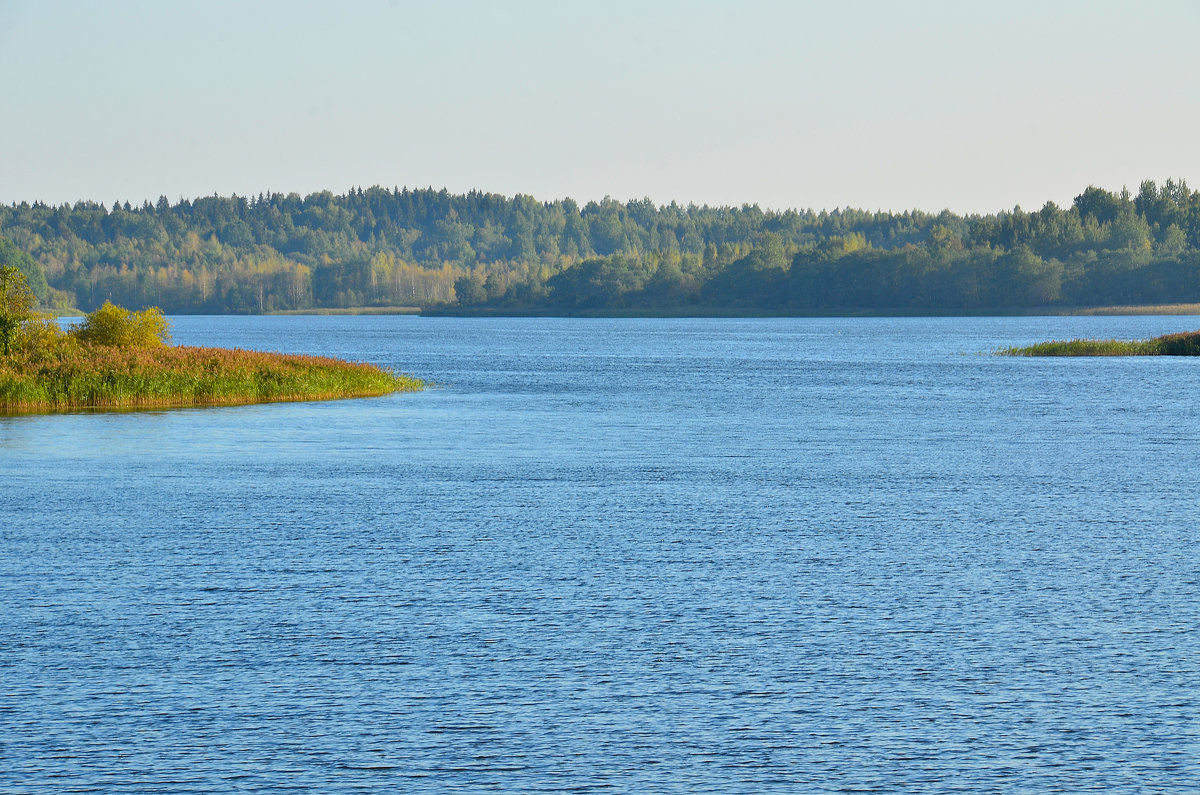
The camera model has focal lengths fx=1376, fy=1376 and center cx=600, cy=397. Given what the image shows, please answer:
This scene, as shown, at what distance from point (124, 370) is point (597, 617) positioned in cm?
4169

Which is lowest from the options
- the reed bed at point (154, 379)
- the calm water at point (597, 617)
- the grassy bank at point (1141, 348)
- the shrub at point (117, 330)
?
the calm water at point (597, 617)

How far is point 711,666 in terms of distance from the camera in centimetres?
1598

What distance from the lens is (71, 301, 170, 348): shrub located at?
60906 millimetres

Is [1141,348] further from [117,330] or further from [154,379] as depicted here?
[154,379]

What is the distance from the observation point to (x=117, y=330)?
61031mm

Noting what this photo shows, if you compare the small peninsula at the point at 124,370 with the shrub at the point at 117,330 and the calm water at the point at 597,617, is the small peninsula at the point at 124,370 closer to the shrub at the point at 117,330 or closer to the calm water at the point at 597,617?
the shrub at the point at 117,330

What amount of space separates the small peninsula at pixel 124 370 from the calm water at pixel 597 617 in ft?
44.5

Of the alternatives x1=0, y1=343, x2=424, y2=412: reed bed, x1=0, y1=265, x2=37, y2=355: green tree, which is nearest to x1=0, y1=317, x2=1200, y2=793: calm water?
x1=0, y1=343, x2=424, y2=412: reed bed

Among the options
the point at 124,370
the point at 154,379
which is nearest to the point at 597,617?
the point at 154,379

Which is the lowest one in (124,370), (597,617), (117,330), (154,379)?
(597,617)

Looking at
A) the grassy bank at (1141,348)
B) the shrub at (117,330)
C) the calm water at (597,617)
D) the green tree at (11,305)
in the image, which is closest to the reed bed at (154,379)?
the green tree at (11,305)

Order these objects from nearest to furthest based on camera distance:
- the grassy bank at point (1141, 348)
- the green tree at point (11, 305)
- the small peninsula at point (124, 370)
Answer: the small peninsula at point (124, 370) < the green tree at point (11, 305) < the grassy bank at point (1141, 348)

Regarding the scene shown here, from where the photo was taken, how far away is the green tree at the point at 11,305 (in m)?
56.4

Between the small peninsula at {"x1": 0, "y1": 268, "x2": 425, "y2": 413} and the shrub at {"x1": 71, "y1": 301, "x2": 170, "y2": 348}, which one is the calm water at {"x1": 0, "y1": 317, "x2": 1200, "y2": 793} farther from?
the shrub at {"x1": 71, "y1": 301, "x2": 170, "y2": 348}
